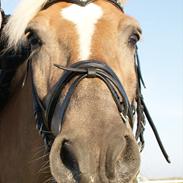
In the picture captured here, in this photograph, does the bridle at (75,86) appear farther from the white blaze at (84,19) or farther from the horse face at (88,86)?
the white blaze at (84,19)

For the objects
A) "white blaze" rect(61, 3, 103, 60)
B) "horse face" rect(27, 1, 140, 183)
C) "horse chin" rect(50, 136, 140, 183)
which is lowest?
"horse chin" rect(50, 136, 140, 183)

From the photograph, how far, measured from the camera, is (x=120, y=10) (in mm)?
4676

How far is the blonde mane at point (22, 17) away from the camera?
4.60 meters

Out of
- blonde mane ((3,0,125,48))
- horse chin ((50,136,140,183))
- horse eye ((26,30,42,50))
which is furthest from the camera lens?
blonde mane ((3,0,125,48))

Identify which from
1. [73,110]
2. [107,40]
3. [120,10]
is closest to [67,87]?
[73,110]

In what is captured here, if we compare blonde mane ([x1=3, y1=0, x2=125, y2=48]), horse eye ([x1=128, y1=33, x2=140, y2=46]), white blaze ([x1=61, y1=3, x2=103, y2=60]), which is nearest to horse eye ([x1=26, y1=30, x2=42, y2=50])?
blonde mane ([x1=3, y1=0, x2=125, y2=48])

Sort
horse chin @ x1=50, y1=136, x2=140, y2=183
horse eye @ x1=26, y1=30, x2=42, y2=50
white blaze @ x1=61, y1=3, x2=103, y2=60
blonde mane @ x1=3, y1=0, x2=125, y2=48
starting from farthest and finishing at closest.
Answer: blonde mane @ x1=3, y1=0, x2=125, y2=48 → horse eye @ x1=26, y1=30, x2=42, y2=50 → white blaze @ x1=61, y1=3, x2=103, y2=60 → horse chin @ x1=50, y1=136, x2=140, y2=183

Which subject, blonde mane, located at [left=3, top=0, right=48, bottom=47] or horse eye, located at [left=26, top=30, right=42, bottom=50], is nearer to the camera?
horse eye, located at [left=26, top=30, right=42, bottom=50]

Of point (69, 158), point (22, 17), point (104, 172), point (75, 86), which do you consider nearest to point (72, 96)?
point (75, 86)

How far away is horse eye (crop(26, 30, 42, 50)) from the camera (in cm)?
430

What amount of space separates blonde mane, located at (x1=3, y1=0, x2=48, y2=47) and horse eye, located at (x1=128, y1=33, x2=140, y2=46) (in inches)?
39.4

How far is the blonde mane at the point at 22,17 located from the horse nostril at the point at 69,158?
1.64 metres

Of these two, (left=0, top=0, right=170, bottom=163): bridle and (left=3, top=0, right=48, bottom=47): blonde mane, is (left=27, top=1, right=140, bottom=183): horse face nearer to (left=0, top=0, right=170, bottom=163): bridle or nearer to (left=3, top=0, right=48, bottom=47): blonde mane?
(left=0, top=0, right=170, bottom=163): bridle

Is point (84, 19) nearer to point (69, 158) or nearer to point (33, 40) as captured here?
point (33, 40)
